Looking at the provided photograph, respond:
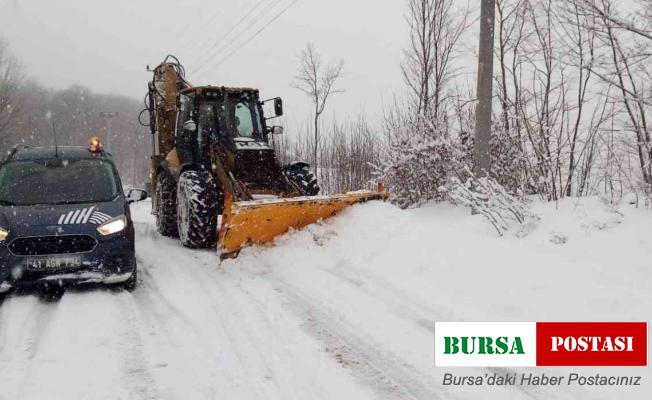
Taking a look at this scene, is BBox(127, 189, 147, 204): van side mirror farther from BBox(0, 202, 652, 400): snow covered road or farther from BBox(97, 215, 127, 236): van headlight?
BBox(0, 202, 652, 400): snow covered road

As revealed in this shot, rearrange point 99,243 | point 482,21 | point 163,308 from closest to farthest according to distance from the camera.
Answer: point 163,308, point 99,243, point 482,21

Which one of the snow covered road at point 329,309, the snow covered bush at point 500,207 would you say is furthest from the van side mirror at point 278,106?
the snow covered bush at point 500,207

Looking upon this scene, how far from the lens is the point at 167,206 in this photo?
9609 mm

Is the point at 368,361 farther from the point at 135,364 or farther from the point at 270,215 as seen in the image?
the point at 270,215

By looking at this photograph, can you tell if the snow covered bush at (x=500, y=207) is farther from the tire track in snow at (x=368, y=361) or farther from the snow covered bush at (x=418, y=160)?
the tire track in snow at (x=368, y=361)

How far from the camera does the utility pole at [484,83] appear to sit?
769 cm

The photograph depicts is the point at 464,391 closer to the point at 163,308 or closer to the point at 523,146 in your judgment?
the point at 163,308

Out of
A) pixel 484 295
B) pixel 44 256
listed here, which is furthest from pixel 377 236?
pixel 44 256

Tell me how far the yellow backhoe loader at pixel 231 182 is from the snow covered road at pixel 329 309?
13.2 inches

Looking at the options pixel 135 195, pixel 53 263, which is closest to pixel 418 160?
pixel 135 195

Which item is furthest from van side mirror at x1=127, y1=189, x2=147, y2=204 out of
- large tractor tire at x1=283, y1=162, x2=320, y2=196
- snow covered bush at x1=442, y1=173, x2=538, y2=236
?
snow covered bush at x1=442, y1=173, x2=538, y2=236

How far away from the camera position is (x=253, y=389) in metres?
3.26

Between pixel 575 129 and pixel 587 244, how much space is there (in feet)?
10.8

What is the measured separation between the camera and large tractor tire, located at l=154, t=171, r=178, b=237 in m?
9.59
